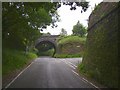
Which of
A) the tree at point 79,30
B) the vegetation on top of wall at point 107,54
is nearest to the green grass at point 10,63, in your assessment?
the vegetation on top of wall at point 107,54

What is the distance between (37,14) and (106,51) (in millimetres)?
11944

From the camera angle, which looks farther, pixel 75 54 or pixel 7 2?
pixel 75 54

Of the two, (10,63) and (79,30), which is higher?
(79,30)

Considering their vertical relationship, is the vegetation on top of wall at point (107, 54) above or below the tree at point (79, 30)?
below

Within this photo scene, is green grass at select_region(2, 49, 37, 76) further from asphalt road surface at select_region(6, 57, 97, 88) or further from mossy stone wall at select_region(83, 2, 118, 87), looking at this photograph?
mossy stone wall at select_region(83, 2, 118, 87)

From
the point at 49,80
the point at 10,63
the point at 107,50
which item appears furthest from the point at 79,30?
the point at 107,50

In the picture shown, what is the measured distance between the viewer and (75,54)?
6431cm

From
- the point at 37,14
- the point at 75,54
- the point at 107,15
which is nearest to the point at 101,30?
the point at 107,15

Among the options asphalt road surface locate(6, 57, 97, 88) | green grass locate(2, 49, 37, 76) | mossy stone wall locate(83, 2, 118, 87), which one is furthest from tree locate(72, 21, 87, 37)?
mossy stone wall locate(83, 2, 118, 87)

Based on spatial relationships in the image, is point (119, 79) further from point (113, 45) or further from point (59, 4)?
point (59, 4)

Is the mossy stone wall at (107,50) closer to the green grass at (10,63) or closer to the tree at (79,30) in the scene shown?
the green grass at (10,63)

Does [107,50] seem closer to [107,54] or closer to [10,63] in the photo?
[107,54]

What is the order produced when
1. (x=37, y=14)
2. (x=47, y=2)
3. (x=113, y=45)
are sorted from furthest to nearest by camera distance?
(x=37, y=14) < (x=47, y=2) < (x=113, y=45)

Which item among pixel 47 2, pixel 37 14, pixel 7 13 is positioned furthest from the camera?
pixel 37 14
